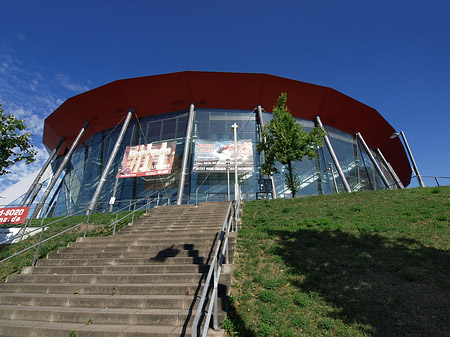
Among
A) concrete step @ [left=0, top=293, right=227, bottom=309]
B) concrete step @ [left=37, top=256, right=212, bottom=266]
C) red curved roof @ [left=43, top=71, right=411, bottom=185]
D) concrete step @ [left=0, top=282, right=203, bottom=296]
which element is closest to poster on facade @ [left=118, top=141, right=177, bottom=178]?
red curved roof @ [left=43, top=71, right=411, bottom=185]

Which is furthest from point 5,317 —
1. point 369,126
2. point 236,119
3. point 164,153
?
point 369,126

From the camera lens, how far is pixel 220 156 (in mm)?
22078

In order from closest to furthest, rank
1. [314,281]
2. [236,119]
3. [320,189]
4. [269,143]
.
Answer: [314,281] < [269,143] < [320,189] < [236,119]

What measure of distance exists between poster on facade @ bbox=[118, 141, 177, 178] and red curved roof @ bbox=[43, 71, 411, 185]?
218 inches

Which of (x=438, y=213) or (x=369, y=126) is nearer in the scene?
A: (x=438, y=213)

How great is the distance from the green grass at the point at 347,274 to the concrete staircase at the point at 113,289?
30.9 inches

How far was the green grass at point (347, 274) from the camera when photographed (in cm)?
392

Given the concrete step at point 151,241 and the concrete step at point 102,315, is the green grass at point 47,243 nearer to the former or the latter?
the concrete step at point 151,241

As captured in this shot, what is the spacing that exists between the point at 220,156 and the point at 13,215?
1475 cm

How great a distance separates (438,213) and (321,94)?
19.4 m

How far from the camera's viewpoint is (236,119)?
2547cm

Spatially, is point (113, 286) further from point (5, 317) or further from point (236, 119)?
point (236, 119)

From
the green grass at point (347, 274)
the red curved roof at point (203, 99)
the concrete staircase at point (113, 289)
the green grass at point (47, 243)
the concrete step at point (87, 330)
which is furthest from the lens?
the red curved roof at point (203, 99)

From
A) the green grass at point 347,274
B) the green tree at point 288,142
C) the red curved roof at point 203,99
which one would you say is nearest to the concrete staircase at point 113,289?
the green grass at point 347,274
